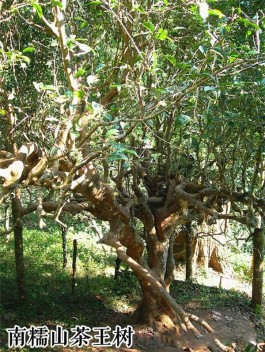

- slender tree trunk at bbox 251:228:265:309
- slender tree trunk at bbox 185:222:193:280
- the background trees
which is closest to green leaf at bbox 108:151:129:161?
the background trees

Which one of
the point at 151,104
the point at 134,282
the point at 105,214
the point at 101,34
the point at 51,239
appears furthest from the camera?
the point at 51,239

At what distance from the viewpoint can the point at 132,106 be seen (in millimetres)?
3580

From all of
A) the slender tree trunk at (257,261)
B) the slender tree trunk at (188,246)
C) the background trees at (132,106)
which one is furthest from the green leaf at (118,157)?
the slender tree trunk at (188,246)

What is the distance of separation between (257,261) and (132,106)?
555 cm

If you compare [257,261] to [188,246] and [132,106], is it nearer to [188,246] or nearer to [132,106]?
[188,246]

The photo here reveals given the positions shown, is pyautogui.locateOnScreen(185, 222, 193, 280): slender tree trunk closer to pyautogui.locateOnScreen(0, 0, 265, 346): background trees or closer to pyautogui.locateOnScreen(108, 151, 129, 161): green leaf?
pyautogui.locateOnScreen(0, 0, 265, 346): background trees

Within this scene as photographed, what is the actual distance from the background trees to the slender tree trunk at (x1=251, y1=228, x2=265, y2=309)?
45mm

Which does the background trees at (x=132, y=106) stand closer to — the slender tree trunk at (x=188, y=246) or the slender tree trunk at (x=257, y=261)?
the slender tree trunk at (x=257, y=261)

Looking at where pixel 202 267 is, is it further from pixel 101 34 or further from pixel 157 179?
pixel 101 34

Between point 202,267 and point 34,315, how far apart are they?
7.11 m

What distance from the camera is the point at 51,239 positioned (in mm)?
11820

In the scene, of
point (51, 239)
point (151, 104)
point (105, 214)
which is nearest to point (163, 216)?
point (105, 214)

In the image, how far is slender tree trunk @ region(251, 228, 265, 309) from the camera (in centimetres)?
777

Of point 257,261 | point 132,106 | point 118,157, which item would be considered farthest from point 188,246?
point 118,157
